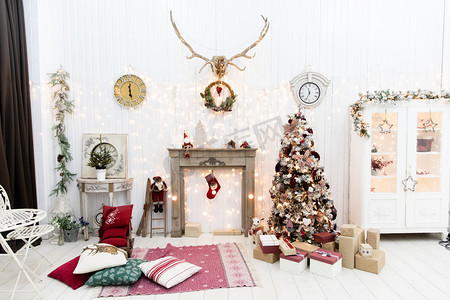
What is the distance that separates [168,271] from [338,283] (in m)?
1.61

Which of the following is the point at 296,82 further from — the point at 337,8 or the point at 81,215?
the point at 81,215

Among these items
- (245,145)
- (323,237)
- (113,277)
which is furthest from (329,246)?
(113,277)

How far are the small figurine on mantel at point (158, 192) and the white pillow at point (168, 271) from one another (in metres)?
1.19

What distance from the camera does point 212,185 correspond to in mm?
4121

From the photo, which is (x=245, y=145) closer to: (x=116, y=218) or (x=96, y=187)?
(x=116, y=218)

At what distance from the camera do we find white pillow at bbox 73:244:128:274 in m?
2.79

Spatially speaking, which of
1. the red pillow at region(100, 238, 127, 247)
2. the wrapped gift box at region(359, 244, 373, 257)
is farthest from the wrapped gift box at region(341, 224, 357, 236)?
the red pillow at region(100, 238, 127, 247)

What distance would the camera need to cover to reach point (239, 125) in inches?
168

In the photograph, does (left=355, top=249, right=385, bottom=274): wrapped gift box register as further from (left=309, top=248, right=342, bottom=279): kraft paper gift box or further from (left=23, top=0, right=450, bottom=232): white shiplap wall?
(left=23, top=0, right=450, bottom=232): white shiplap wall

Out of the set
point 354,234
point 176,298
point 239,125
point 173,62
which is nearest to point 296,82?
point 239,125

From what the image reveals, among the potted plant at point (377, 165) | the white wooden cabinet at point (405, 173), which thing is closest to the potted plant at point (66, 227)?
the white wooden cabinet at point (405, 173)

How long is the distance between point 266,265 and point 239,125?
194 cm

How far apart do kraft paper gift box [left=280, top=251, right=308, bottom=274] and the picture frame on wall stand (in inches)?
96.9

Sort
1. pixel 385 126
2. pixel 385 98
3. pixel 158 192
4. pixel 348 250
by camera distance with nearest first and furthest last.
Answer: pixel 348 250
pixel 385 98
pixel 385 126
pixel 158 192
